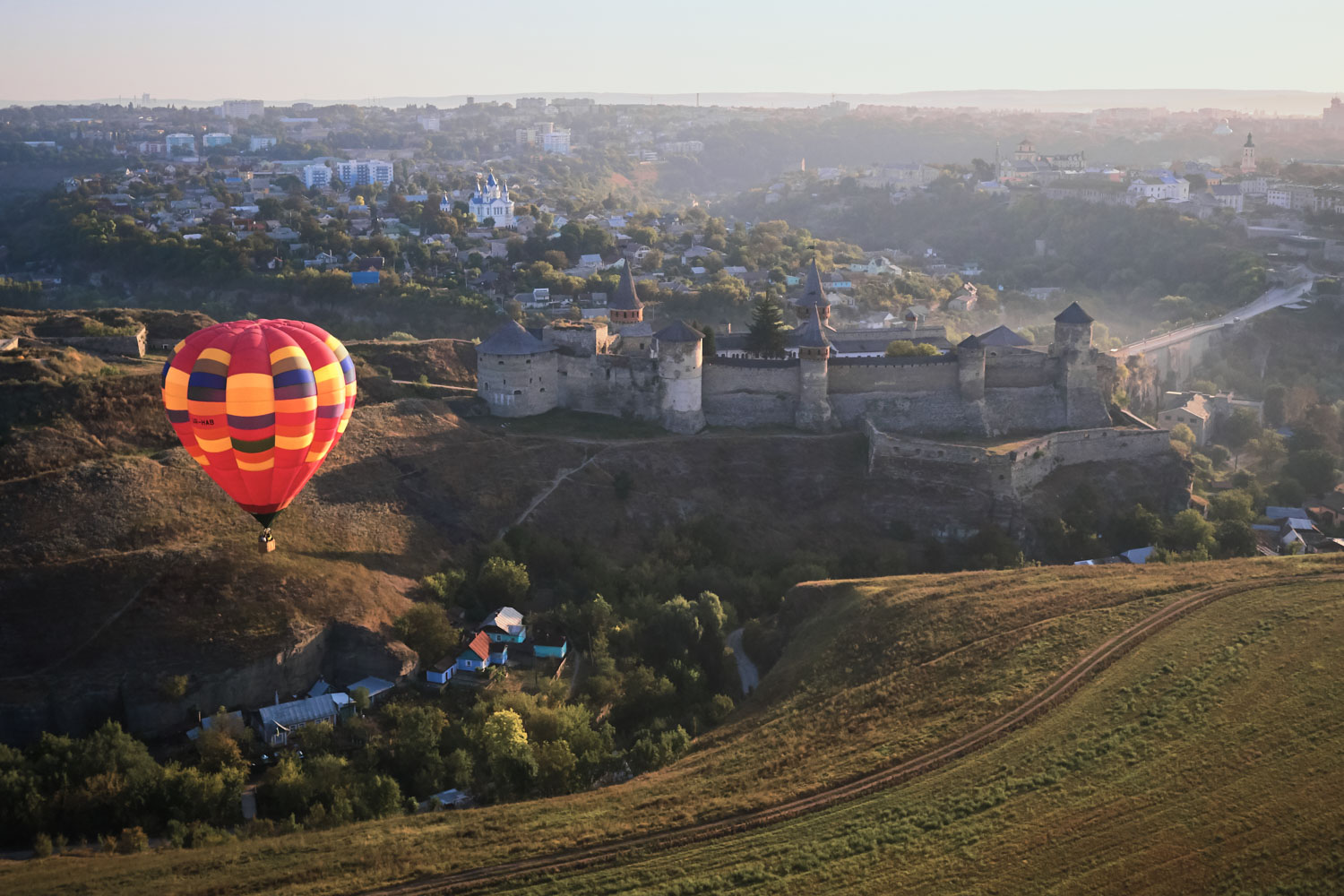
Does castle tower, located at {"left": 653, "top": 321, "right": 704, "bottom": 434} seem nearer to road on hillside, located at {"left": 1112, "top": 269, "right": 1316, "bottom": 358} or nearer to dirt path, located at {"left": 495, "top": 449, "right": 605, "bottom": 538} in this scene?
dirt path, located at {"left": 495, "top": 449, "right": 605, "bottom": 538}

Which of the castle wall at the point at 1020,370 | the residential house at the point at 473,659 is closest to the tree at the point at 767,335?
the castle wall at the point at 1020,370

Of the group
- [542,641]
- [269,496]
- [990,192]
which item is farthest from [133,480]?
[990,192]

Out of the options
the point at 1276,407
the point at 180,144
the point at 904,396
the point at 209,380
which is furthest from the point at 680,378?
the point at 180,144

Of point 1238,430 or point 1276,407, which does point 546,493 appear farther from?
point 1276,407

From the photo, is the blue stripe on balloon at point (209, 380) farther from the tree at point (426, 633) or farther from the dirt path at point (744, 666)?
the dirt path at point (744, 666)

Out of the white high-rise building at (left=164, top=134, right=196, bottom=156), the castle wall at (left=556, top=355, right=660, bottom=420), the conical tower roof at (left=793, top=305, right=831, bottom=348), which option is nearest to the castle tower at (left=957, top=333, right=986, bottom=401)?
the conical tower roof at (left=793, top=305, right=831, bottom=348)
